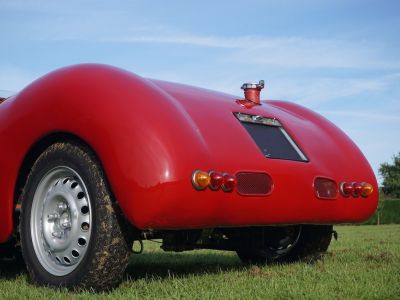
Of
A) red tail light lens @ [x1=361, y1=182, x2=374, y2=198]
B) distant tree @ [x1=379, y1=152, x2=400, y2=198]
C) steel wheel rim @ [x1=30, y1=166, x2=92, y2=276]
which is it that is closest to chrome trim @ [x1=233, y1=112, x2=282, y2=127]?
red tail light lens @ [x1=361, y1=182, x2=374, y2=198]

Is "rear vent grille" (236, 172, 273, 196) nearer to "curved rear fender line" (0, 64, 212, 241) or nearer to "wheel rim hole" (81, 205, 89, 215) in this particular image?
"curved rear fender line" (0, 64, 212, 241)

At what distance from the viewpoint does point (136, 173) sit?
326 cm

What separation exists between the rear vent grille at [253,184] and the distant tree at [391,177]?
243 ft

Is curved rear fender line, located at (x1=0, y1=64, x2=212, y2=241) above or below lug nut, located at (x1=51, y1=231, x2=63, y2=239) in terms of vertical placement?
above

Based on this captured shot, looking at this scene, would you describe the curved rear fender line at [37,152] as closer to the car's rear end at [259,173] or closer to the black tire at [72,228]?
the black tire at [72,228]

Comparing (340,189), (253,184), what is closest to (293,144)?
(340,189)

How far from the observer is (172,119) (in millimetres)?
3527

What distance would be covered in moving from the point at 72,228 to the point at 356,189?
88.2 inches

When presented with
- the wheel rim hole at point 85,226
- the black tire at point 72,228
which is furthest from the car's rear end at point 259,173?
the wheel rim hole at point 85,226

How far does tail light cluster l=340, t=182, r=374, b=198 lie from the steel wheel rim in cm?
202

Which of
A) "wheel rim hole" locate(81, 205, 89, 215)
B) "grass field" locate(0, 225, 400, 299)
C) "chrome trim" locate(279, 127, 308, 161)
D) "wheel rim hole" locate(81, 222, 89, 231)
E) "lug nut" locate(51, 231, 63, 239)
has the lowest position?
"grass field" locate(0, 225, 400, 299)

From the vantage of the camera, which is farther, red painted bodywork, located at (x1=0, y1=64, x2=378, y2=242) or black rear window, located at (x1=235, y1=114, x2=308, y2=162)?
black rear window, located at (x1=235, y1=114, x2=308, y2=162)

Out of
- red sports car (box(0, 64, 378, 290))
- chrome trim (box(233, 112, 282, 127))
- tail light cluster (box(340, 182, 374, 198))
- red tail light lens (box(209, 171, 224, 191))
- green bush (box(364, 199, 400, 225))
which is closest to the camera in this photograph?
red sports car (box(0, 64, 378, 290))

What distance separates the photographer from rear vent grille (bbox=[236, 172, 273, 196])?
370cm
